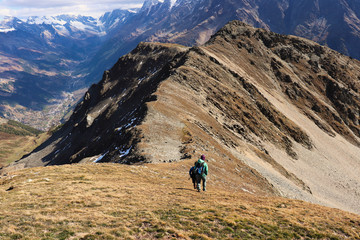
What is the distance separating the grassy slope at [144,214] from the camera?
15.1 m

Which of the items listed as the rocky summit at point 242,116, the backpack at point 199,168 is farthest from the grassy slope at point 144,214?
the rocky summit at point 242,116

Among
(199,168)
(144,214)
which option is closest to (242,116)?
(199,168)

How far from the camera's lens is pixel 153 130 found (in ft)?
163

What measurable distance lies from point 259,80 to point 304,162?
53260 mm

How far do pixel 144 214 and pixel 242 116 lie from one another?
228 ft

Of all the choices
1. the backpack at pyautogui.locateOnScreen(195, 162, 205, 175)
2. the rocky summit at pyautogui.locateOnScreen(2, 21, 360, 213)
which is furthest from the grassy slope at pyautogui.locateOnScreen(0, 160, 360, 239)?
the rocky summit at pyautogui.locateOnScreen(2, 21, 360, 213)

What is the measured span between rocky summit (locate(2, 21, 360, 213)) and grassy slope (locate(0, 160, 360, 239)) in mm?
13350

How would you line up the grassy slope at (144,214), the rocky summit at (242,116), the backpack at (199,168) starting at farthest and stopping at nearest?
1. the rocky summit at (242,116)
2. the backpack at (199,168)
3. the grassy slope at (144,214)

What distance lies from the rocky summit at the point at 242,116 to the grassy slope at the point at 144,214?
1335cm

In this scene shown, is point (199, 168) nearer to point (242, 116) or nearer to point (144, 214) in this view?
point (144, 214)

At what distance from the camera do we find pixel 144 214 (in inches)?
697

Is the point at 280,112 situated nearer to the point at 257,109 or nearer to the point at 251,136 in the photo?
the point at 257,109

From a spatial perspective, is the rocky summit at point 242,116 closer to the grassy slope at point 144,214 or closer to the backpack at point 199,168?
the backpack at point 199,168

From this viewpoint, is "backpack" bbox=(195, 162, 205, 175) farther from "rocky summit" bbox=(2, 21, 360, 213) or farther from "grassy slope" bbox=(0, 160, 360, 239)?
"rocky summit" bbox=(2, 21, 360, 213)
